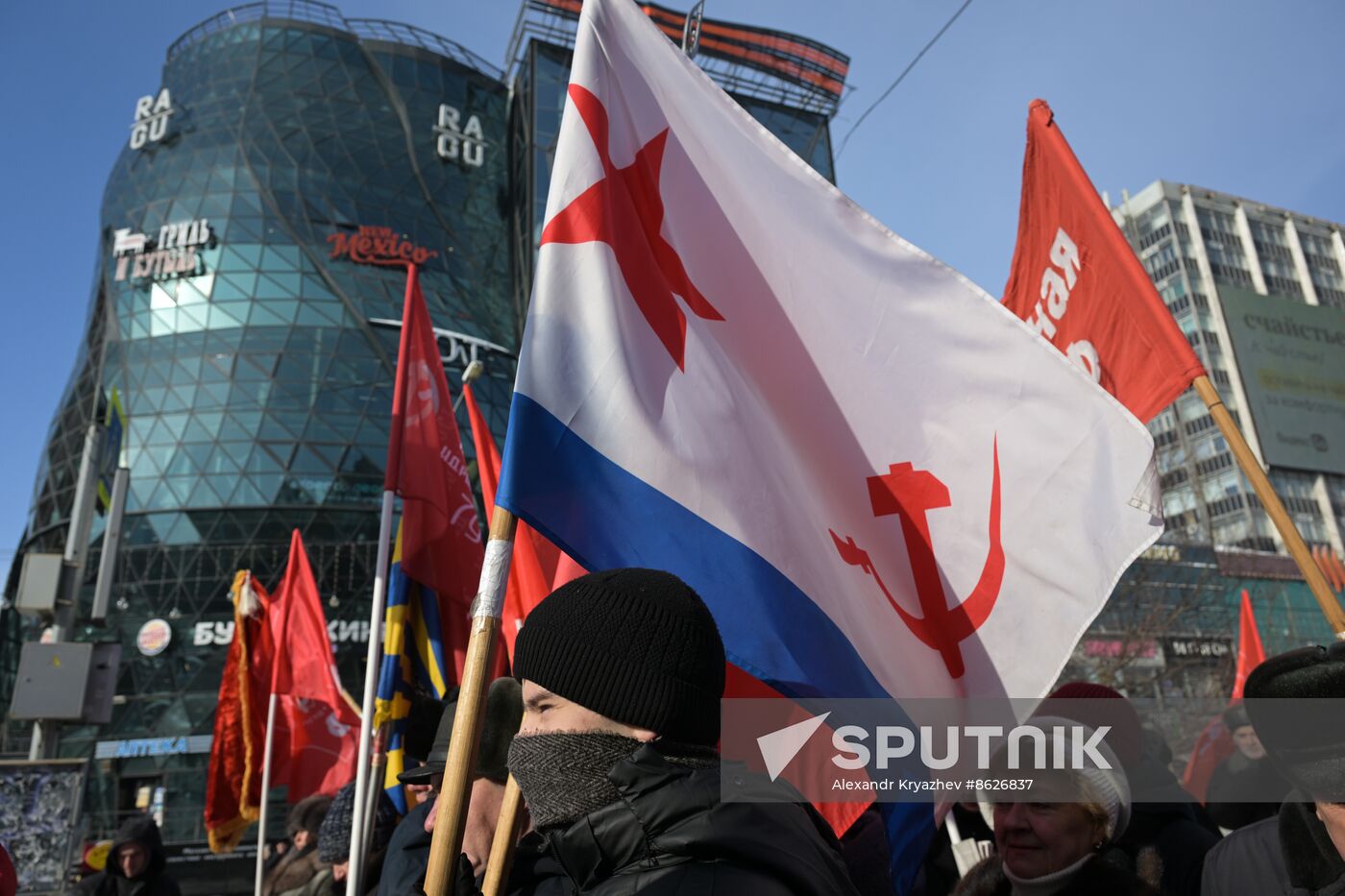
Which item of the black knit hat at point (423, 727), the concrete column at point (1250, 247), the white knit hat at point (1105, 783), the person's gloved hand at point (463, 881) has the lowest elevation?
the person's gloved hand at point (463, 881)

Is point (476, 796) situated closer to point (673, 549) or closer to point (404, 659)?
point (673, 549)

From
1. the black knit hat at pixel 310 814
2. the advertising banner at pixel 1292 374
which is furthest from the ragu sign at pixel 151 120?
the advertising banner at pixel 1292 374

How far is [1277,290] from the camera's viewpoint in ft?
259

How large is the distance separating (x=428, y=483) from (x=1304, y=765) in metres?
4.15

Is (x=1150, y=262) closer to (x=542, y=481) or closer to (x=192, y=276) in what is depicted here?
(x=192, y=276)

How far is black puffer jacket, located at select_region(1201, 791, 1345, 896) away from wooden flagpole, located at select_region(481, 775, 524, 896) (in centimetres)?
151

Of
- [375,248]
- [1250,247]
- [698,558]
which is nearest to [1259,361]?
[1250,247]

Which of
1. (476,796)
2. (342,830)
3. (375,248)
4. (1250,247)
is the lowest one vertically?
(476,796)

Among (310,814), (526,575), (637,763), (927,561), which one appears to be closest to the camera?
(637,763)

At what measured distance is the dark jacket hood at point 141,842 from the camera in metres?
5.43

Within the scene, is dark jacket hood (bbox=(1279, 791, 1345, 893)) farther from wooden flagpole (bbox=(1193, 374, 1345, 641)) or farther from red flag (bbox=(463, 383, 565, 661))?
red flag (bbox=(463, 383, 565, 661))

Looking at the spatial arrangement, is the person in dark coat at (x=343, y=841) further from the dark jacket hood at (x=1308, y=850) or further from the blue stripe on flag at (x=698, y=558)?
the dark jacket hood at (x=1308, y=850)

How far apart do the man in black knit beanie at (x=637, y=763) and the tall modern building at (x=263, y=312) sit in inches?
1203

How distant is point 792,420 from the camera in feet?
9.73
